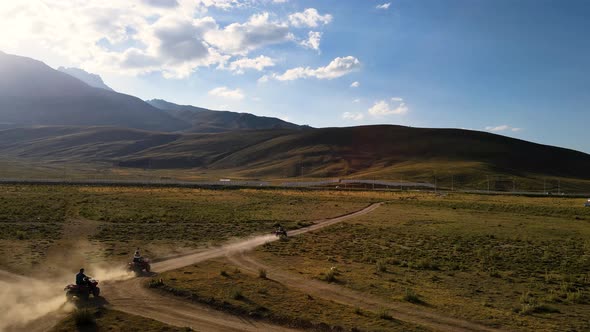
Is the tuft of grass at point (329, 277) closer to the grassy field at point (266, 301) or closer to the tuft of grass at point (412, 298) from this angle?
the grassy field at point (266, 301)

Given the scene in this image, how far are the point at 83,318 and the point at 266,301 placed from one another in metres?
8.53

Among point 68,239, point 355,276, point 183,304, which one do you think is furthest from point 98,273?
point 355,276

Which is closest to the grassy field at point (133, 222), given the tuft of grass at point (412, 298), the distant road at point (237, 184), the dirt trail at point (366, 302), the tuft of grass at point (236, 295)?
the dirt trail at point (366, 302)

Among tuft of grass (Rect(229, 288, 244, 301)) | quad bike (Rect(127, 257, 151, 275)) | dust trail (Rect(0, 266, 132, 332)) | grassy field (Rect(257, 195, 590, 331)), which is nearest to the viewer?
dust trail (Rect(0, 266, 132, 332))

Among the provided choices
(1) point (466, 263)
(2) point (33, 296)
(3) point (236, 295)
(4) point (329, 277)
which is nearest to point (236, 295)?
(3) point (236, 295)

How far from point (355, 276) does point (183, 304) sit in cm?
1175

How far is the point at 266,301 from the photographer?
21328mm

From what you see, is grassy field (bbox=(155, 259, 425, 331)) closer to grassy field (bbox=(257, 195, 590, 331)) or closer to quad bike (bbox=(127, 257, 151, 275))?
quad bike (bbox=(127, 257, 151, 275))

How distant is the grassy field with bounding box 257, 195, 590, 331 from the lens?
21734 mm

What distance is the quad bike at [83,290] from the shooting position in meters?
21.3

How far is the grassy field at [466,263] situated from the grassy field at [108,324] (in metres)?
11.5

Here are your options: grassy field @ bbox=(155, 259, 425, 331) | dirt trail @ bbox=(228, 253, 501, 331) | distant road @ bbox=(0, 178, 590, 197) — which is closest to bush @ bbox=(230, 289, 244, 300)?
grassy field @ bbox=(155, 259, 425, 331)

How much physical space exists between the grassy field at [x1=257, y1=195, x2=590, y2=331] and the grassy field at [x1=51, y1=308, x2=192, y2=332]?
37.8ft

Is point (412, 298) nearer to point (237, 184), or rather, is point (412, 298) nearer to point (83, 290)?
point (83, 290)
